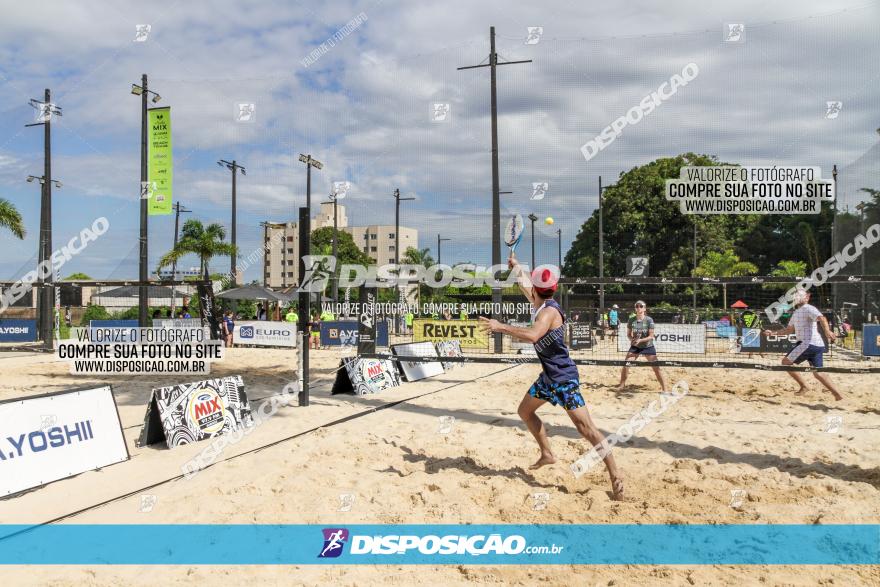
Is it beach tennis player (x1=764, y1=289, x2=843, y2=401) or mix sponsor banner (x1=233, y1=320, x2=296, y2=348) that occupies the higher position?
beach tennis player (x1=764, y1=289, x2=843, y2=401)

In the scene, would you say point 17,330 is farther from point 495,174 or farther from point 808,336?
point 808,336

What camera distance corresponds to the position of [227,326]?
23.4 metres

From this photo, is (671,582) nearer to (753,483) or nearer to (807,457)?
(753,483)

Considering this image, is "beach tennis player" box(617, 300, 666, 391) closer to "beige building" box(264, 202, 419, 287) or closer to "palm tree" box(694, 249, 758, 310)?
"palm tree" box(694, 249, 758, 310)

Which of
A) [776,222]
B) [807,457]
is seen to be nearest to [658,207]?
[776,222]

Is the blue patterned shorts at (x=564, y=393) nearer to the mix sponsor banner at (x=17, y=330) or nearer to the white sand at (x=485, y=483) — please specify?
the white sand at (x=485, y=483)

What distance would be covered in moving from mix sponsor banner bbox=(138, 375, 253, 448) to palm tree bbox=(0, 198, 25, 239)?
22845mm

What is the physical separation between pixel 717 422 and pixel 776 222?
1764 inches

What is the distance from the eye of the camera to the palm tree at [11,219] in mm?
25359

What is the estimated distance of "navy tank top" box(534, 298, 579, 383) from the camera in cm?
554

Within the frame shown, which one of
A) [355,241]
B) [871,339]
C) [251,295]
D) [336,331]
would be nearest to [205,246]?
[251,295]

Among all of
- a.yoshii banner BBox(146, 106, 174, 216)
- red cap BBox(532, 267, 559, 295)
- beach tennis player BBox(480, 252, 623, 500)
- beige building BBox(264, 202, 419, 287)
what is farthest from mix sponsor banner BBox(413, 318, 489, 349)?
beige building BBox(264, 202, 419, 287)

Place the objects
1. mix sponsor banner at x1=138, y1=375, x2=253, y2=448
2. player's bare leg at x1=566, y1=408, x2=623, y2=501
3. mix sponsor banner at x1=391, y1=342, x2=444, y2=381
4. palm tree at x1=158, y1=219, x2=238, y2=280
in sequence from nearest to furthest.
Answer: player's bare leg at x1=566, y1=408, x2=623, y2=501 → mix sponsor banner at x1=138, y1=375, x2=253, y2=448 → mix sponsor banner at x1=391, y1=342, x2=444, y2=381 → palm tree at x1=158, y1=219, x2=238, y2=280

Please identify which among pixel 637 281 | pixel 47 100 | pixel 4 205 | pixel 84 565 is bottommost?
pixel 84 565
